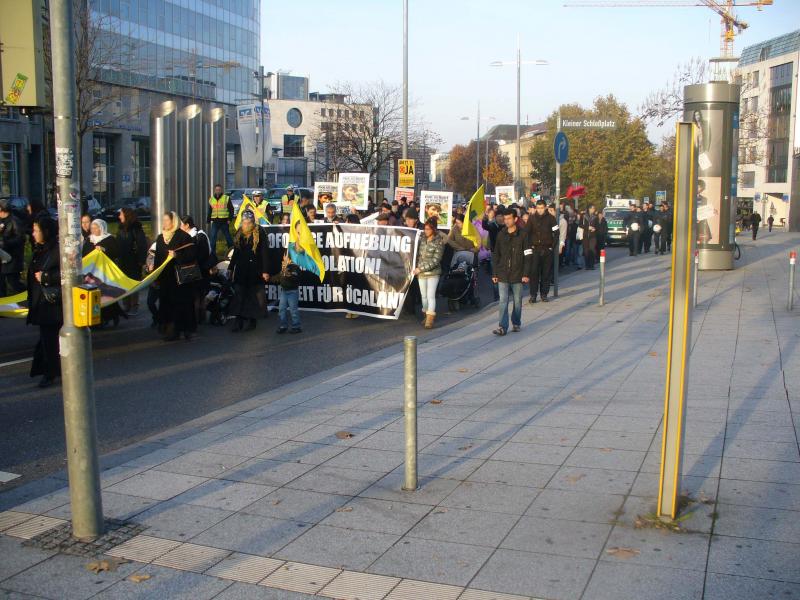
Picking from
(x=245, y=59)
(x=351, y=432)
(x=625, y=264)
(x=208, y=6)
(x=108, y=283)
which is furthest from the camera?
(x=245, y=59)

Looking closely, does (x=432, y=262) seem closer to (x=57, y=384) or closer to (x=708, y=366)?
(x=708, y=366)

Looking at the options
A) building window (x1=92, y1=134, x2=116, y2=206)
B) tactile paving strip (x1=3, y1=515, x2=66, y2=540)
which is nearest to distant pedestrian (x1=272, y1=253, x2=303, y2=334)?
tactile paving strip (x1=3, y1=515, x2=66, y2=540)

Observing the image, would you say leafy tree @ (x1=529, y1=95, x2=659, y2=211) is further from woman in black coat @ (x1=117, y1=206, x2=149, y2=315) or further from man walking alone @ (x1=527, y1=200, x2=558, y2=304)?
woman in black coat @ (x1=117, y1=206, x2=149, y2=315)

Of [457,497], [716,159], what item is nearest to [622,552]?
[457,497]

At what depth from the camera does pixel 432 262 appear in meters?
14.3

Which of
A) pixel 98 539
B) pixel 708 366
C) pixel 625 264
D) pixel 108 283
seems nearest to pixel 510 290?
pixel 708 366

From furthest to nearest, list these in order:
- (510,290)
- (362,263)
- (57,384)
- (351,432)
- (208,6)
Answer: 1. (208,6)
2. (362,263)
3. (510,290)
4. (57,384)
5. (351,432)

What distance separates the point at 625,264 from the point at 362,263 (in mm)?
15004

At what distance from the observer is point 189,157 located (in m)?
26.0

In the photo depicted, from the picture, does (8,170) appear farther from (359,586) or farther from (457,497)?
(359,586)

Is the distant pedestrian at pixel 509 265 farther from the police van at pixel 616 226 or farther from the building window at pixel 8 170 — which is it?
the building window at pixel 8 170

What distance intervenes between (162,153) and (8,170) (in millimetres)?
25169

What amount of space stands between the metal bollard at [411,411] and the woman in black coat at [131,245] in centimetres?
904

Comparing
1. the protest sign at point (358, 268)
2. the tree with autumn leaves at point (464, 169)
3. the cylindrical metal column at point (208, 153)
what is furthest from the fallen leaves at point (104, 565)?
the tree with autumn leaves at point (464, 169)
